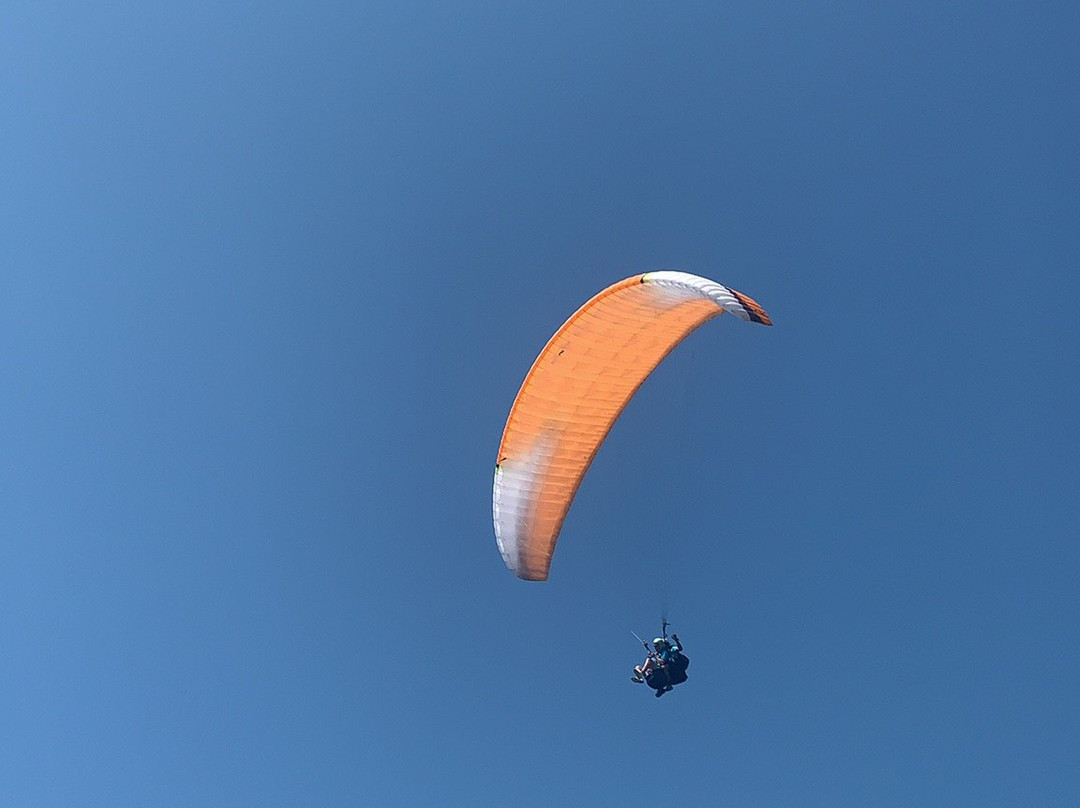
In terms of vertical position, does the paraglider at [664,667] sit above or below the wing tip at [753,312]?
below

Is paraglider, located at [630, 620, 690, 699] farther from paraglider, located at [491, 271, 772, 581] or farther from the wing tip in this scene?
the wing tip

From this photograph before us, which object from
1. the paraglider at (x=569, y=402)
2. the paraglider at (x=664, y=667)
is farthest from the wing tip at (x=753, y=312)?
the paraglider at (x=664, y=667)

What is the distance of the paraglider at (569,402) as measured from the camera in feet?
59.5

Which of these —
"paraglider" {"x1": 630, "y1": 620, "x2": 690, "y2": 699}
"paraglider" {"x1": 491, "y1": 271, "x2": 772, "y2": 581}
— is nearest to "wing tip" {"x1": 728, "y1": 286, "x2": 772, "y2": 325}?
"paraglider" {"x1": 491, "y1": 271, "x2": 772, "y2": 581}

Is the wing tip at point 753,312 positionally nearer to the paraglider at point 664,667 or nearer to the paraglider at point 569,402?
the paraglider at point 569,402

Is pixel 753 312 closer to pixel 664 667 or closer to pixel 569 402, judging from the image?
pixel 569 402

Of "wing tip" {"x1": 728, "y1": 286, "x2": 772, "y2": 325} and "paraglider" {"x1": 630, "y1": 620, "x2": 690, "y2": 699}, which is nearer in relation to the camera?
"wing tip" {"x1": 728, "y1": 286, "x2": 772, "y2": 325}

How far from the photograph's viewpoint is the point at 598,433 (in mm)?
20500

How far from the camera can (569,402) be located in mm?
19750

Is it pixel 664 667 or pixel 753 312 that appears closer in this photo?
pixel 753 312

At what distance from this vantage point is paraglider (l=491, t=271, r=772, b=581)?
59.5ft

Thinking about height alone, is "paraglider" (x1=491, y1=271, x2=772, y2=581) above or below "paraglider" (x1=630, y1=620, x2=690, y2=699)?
above

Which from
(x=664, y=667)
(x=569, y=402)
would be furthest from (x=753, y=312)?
(x=664, y=667)

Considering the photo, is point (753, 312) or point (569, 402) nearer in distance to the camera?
point (753, 312)
